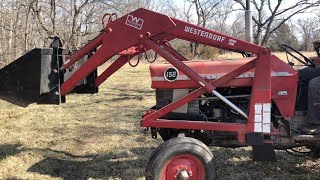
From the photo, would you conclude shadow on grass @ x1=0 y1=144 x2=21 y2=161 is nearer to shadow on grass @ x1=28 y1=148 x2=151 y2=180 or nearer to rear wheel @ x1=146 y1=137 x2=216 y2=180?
shadow on grass @ x1=28 y1=148 x2=151 y2=180

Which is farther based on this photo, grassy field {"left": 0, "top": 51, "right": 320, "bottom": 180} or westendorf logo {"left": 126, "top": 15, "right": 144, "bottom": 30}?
grassy field {"left": 0, "top": 51, "right": 320, "bottom": 180}

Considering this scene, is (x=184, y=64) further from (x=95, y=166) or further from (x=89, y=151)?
(x=89, y=151)

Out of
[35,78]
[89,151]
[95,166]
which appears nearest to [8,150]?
[89,151]

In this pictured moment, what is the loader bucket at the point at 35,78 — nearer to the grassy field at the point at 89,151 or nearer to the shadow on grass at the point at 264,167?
the grassy field at the point at 89,151

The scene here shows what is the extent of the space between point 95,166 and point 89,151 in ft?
2.74

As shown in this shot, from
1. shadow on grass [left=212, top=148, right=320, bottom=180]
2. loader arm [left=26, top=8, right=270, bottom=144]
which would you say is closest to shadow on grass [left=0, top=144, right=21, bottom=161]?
loader arm [left=26, top=8, right=270, bottom=144]

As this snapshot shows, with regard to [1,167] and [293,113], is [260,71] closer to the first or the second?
[293,113]

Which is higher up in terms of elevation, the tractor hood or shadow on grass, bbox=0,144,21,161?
the tractor hood

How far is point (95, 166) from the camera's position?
5.41 meters

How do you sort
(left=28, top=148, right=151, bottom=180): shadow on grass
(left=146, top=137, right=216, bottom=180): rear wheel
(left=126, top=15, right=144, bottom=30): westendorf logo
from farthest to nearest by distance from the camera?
(left=28, top=148, right=151, bottom=180): shadow on grass → (left=126, top=15, right=144, bottom=30): westendorf logo → (left=146, top=137, right=216, bottom=180): rear wheel

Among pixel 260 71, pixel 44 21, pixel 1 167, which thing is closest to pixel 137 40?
pixel 260 71

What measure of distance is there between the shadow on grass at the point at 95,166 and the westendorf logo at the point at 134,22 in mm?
1904

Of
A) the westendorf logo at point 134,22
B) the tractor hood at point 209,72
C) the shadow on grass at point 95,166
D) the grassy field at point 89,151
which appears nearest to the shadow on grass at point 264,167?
the grassy field at point 89,151

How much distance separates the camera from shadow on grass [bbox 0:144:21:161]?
19.0 ft
